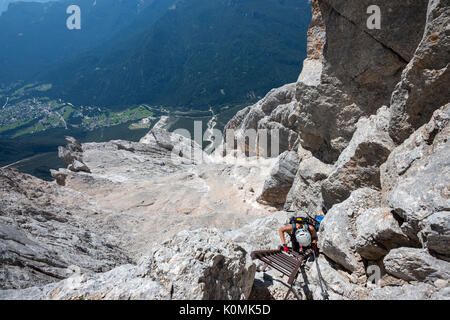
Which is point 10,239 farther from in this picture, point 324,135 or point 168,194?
point 168,194

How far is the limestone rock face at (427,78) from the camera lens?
6484mm

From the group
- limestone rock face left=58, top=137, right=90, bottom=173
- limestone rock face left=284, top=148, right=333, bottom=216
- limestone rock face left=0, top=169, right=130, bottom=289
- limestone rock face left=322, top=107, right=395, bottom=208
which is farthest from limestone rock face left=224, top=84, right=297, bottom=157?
limestone rock face left=0, top=169, right=130, bottom=289

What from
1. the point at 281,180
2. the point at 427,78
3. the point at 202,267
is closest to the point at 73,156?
the point at 281,180

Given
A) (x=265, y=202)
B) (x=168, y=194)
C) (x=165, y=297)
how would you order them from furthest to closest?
(x=168, y=194), (x=265, y=202), (x=165, y=297)

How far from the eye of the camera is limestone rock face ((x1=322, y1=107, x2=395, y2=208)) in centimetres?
886

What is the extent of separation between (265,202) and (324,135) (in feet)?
28.1

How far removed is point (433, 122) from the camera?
6.55m

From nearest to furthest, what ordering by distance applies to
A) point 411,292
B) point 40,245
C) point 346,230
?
1. point 411,292
2. point 346,230
3. point 40,245

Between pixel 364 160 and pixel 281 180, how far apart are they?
966 centimetres

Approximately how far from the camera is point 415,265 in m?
5.14

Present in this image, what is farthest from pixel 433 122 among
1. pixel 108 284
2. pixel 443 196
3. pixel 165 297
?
pixel 108 284

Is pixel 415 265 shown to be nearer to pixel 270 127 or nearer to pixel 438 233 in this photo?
pixel 438 233

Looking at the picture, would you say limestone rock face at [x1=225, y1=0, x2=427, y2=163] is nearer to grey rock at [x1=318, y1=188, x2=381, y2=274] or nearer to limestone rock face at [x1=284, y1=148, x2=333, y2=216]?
limestone rock face at [x1=284, y1=148, x2=333, y2=216]

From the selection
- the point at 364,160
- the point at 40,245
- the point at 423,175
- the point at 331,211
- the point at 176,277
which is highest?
the point at 364,160
